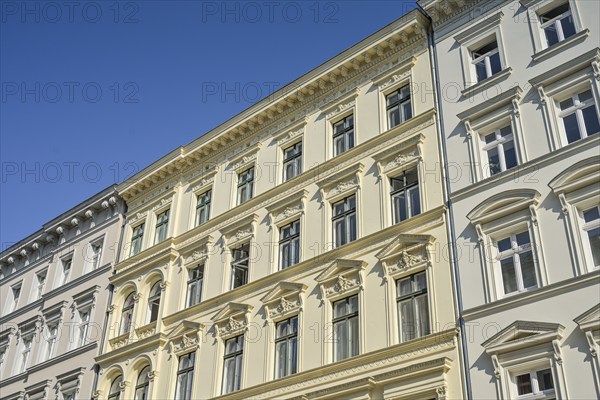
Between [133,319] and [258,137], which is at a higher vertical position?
[258,137]

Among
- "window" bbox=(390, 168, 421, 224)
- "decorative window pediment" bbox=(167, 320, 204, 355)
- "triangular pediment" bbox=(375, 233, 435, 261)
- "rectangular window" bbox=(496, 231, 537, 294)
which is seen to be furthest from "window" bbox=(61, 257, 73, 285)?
"rectangular window" bbox=(496, 231, 537, 294)

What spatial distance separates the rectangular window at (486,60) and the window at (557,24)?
1615 mm

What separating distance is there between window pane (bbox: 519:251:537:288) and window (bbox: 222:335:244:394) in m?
10.3

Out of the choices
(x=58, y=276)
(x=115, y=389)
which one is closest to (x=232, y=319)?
(x=115, y=389)

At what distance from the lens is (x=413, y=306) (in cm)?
2048

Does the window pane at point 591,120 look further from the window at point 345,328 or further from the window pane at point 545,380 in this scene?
the window at point 345,328

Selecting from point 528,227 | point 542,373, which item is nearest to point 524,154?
point 528,227

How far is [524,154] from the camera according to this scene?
20.0 m

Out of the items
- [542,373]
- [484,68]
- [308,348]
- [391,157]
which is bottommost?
[542,373]

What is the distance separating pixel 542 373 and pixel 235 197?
1534 cm

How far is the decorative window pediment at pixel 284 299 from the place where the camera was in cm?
2344

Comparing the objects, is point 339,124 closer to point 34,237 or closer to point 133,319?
point 133,319

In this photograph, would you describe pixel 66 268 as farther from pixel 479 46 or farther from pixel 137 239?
pixel 479 46

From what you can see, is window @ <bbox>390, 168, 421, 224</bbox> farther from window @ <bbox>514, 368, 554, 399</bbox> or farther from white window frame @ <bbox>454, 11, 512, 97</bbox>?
window @ <bbox>514, 368, 554, 399</bbox>
